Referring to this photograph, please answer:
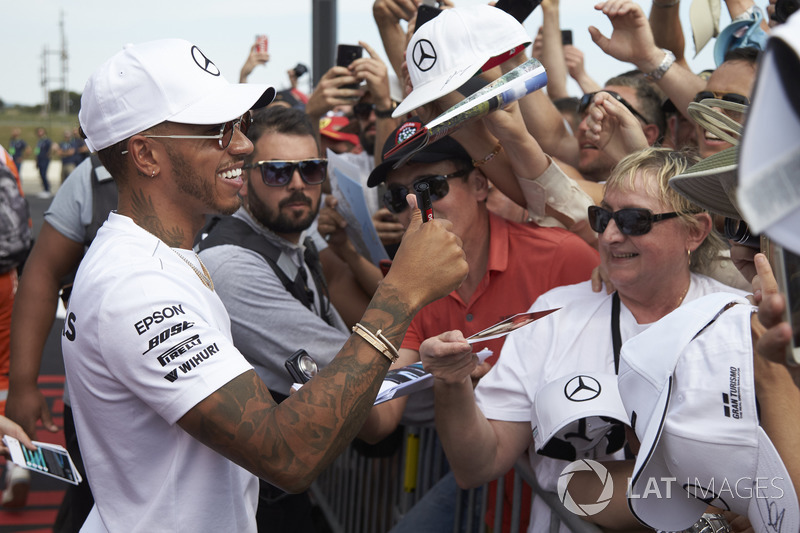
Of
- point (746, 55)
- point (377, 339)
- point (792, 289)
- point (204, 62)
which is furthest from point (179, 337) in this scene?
point (746, 55)

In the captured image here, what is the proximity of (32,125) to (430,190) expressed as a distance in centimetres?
6376

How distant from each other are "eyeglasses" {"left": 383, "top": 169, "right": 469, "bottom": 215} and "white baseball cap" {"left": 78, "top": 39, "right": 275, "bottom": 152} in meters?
1.14

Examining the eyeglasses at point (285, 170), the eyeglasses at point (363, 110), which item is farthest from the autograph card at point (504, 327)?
the eyeglasses at point (363, 110)

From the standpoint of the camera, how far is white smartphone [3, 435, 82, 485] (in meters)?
1.99

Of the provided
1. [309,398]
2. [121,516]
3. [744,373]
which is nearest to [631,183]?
[744,373]

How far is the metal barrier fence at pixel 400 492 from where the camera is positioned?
2508 mm

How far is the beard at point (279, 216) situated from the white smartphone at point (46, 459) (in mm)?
1357

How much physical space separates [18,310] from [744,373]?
3167 mm

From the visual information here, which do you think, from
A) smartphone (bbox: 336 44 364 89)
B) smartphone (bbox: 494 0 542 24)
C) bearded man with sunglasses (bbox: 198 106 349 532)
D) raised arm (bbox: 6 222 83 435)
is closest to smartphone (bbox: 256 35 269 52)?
smartphone (bbox: 336 44 364 89)

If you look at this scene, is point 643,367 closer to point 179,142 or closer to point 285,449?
point 285,449

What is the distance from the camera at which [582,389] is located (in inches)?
83.2

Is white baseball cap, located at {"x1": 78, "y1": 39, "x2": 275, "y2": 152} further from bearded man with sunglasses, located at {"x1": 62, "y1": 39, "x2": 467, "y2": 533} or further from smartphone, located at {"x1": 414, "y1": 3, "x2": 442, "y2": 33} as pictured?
smartphone, located at {"x1": 414, "y1": 3, "x2": 442, "y2": 33}

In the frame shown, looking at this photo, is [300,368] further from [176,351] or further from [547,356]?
[547,356]

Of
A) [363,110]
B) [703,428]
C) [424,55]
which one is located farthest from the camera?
[363,110]
